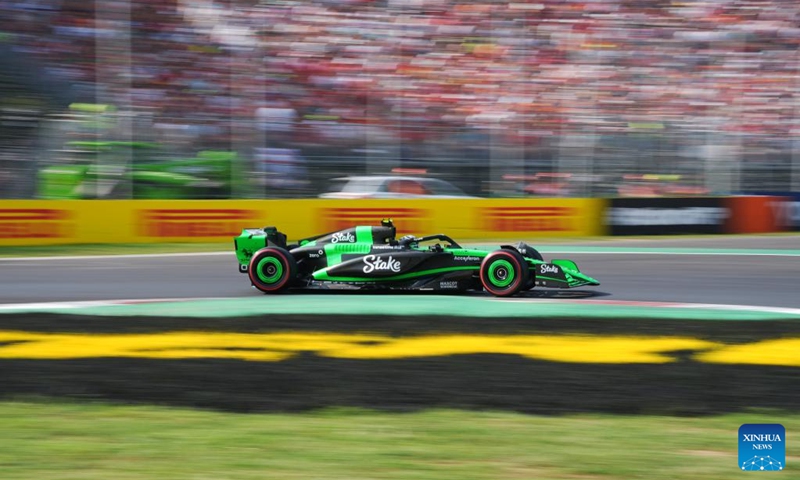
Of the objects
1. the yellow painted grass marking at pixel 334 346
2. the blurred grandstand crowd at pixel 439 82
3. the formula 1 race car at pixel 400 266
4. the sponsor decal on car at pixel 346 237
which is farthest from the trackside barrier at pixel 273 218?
the yellow painted grass marking at pixel 334 346

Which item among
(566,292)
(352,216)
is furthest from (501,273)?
(352,216)

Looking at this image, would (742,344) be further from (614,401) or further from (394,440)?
(394,440)

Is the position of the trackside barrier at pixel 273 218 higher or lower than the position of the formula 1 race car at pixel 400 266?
higher

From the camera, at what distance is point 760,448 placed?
12.1 feet

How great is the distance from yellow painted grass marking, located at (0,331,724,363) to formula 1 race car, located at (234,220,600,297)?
5.95ft

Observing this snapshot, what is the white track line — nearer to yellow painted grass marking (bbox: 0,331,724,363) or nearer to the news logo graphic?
yellow painted grass marking (bbox: 0,331,724,363)

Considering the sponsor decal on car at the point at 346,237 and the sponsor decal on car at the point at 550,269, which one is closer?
the sponsor decal on car at the point at 550,269

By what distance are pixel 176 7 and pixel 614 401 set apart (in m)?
13.7

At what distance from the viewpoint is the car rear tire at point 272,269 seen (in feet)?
30.1

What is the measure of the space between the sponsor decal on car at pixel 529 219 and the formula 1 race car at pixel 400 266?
7.01 meters

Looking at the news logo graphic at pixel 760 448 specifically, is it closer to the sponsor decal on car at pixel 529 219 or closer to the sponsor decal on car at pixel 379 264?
the sponsor decal on car at pixel 379 264

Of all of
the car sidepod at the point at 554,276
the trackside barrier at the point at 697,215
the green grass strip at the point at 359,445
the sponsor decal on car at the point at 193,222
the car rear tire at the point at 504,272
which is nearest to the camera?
the green grass strip at the point at 359,445

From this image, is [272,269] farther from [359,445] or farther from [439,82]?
[439,82]

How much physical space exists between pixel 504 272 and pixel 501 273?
29 mm
